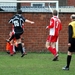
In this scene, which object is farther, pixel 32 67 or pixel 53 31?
pixel 53 31

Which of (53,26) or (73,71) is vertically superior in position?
(53,26)

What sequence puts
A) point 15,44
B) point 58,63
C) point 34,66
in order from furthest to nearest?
point 15,44, point 58,63, point 34,66

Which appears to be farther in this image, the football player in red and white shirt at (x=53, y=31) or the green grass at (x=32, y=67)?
the football player in red and white shirt at (x=53, y=31)

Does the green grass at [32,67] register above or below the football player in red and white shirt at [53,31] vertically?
below

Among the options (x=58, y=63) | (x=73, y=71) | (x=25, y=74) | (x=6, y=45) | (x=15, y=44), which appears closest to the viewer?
(x=25, y=74)

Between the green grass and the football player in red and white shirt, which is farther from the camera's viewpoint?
the football player in red and white shirt

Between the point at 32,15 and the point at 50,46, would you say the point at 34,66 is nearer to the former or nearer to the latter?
the point at 50,46

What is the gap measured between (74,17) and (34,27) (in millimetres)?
7236

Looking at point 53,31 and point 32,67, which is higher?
point 53,31

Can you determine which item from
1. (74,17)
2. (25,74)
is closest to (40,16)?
(74,17)

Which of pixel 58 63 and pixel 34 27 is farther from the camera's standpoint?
pixel 34 27

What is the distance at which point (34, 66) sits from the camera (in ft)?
48.1

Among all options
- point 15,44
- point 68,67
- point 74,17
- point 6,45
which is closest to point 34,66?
point 68,67

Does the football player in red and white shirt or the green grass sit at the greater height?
the football player in red and white shirt
